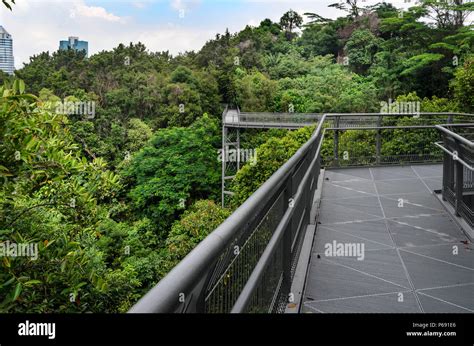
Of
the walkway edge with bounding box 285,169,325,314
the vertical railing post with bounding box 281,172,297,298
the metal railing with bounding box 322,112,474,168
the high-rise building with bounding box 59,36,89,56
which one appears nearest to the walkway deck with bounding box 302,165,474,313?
the walkway edge with bounding box 285,169,325,314

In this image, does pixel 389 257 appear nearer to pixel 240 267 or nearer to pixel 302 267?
pixel 302 267

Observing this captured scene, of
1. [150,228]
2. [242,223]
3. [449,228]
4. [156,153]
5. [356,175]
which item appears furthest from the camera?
A: [156,153]

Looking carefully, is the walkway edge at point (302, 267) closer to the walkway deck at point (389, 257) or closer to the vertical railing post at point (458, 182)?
the walkway deck at point (389, 257)

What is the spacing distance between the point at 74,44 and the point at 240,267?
6441 cm

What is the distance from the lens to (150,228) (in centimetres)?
2975

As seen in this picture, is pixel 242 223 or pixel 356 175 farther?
pixel 356 175

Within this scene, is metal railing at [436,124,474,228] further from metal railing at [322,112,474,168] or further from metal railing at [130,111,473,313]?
metal railing at [322,112,474,168]

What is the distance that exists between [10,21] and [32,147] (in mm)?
58972

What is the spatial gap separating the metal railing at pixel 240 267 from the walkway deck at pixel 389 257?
0.56 m

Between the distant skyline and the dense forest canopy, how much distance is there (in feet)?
5.57

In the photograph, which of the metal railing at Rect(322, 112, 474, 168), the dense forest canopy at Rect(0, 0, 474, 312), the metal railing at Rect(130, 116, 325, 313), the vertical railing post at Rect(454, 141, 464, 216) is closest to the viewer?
the metal railing at Rect(130, 116, 325, 313)

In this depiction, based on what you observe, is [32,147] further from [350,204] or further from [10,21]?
[10,21]

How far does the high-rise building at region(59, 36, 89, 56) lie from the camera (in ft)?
198

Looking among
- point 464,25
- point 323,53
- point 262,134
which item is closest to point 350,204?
point 464,25
